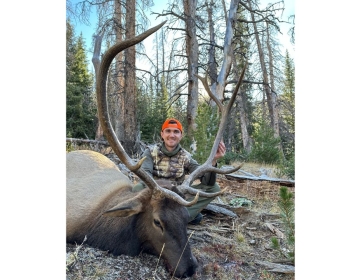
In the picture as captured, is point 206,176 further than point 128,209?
Yes

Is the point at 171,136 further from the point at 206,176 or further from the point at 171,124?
the point at 206,176

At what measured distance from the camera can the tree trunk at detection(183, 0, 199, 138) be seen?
3.16m

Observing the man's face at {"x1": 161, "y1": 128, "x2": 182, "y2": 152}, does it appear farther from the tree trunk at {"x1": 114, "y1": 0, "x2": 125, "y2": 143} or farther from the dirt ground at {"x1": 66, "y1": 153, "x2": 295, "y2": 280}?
the dirt ground at {"x1": 66, "y1": 153, "x2": 295, "y2": 280}

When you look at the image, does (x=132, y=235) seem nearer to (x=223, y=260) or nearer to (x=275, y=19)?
(x=223, y=260)

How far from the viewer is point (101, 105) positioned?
2383 millimetres

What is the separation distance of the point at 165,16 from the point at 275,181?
5.57ft

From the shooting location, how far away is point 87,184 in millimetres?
3270

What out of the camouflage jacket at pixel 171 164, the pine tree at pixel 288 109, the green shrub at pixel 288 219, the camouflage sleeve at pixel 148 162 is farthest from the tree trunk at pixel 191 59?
the green shrub at pixel 288 219

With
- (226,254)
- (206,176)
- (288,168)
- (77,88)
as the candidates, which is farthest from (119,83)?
(226,254)

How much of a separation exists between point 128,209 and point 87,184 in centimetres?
80

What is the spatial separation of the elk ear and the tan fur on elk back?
43cm

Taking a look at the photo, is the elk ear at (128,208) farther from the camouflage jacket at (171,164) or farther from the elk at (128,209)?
the camouflage jacket at (171,164)

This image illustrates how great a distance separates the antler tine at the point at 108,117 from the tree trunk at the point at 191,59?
80cm
